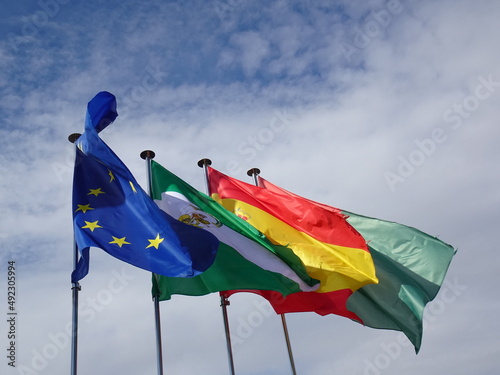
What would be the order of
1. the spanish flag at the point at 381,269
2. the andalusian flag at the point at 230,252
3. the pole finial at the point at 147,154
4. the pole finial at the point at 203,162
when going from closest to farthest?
the andalusian flag at the point at 230,252 → the pole finial at the point at 147,154 → the spanish flag at the point at 381,269 → the pole finial at the point at 203,162

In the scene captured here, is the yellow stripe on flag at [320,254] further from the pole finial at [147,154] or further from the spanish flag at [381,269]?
the pole finial at [147,154]

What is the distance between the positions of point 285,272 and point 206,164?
4.67 metres

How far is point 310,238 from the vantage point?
18031 mm

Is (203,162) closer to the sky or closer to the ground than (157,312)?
closer to the sky

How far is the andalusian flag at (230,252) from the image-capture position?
16.2 metres

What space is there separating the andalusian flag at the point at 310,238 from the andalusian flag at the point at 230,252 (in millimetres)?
599

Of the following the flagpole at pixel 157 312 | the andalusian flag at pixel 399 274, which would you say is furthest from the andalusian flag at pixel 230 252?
the andalusian flag at pixel 399 274

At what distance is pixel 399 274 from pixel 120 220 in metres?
8.75

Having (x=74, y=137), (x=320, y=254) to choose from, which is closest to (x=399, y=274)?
(x=320, y=254)

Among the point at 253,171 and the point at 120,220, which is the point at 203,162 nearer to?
the point at 253,171

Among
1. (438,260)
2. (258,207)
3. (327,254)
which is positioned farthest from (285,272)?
(438,260)

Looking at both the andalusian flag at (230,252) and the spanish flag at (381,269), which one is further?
the spanish flag at (381,269)

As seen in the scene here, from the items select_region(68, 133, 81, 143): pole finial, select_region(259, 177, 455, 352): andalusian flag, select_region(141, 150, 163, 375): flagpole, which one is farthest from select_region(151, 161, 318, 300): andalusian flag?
select_region(68, 133, 81, 143): pole finial

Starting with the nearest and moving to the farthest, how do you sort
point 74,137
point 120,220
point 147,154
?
point 120,220, point 74,137, point 147,154
